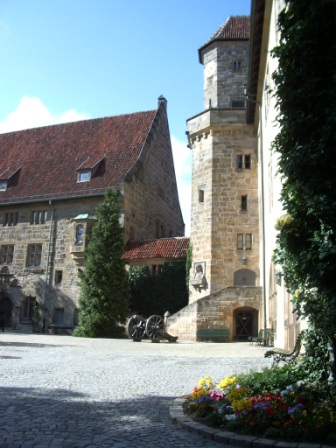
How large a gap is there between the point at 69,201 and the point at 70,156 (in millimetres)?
4305

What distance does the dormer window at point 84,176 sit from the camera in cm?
2936

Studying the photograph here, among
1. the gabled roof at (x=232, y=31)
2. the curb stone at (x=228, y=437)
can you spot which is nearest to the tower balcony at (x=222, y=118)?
the gabled roof at (x=232, y=31)

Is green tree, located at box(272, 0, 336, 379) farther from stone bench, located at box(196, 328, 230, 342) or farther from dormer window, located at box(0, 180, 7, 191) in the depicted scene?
dormer window, located at box(0, 180, 7, 191)

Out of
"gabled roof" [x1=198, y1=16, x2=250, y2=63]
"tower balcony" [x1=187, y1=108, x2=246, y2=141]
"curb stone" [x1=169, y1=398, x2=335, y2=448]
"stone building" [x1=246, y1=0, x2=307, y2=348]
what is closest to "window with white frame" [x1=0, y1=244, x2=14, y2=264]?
"tower balcony" [x1=187, y1=108, x2=246, y2=141]

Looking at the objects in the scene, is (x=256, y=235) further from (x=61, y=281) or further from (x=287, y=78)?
(x=287, y=78)

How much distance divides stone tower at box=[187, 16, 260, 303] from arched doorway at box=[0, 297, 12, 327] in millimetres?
12718

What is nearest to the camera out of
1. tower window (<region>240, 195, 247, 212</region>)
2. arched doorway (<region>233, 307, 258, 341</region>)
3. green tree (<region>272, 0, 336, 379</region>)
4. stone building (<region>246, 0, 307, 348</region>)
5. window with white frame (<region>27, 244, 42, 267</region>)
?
green tree (<region>272, 0, 336, 379</region>)

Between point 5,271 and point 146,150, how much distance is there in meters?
11.4

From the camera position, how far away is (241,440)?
4.40 metres

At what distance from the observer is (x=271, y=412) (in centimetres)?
475

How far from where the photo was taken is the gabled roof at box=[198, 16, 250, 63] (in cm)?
2580

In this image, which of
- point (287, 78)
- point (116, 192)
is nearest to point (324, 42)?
point (287, 78)

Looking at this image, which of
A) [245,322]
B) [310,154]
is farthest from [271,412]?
[245,322]

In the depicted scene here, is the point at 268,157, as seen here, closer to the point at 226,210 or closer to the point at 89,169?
the point at 226,210
